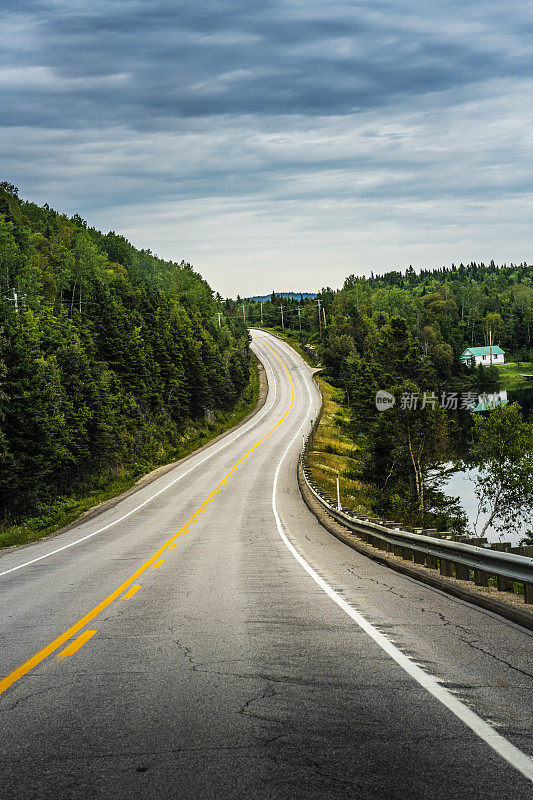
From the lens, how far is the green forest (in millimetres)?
43156

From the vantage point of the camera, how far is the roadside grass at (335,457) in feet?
151

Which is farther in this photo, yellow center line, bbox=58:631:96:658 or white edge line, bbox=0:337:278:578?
white edge line, bbox=0:337:278:578

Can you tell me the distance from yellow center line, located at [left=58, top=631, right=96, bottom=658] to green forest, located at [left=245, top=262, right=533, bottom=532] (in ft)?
75.9

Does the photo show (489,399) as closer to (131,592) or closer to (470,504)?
(470,504)

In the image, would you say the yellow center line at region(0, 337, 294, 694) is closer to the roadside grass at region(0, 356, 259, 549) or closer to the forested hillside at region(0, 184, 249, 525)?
the roadside grass at region(0, 356, 259, 549)

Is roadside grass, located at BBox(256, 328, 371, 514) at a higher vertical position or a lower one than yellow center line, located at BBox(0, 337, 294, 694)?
lower

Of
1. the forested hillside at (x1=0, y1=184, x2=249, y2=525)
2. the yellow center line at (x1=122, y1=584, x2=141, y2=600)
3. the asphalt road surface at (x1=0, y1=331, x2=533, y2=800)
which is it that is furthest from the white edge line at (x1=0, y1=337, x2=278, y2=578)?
the forested hillside at (x1=0, y1=184, x2=249, y2=525)

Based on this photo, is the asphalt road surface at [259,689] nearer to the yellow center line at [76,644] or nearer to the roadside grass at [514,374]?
the yellow center line at [76,644]

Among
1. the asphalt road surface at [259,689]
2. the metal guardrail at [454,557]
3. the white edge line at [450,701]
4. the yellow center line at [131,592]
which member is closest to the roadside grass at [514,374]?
the metal guardrail at [454,557]

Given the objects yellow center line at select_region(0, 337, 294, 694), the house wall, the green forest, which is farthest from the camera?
the house wall

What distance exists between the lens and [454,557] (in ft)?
34.5

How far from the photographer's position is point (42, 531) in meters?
28.7

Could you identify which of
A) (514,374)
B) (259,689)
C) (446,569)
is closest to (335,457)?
(446,569)

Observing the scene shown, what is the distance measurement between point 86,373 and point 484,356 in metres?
132
